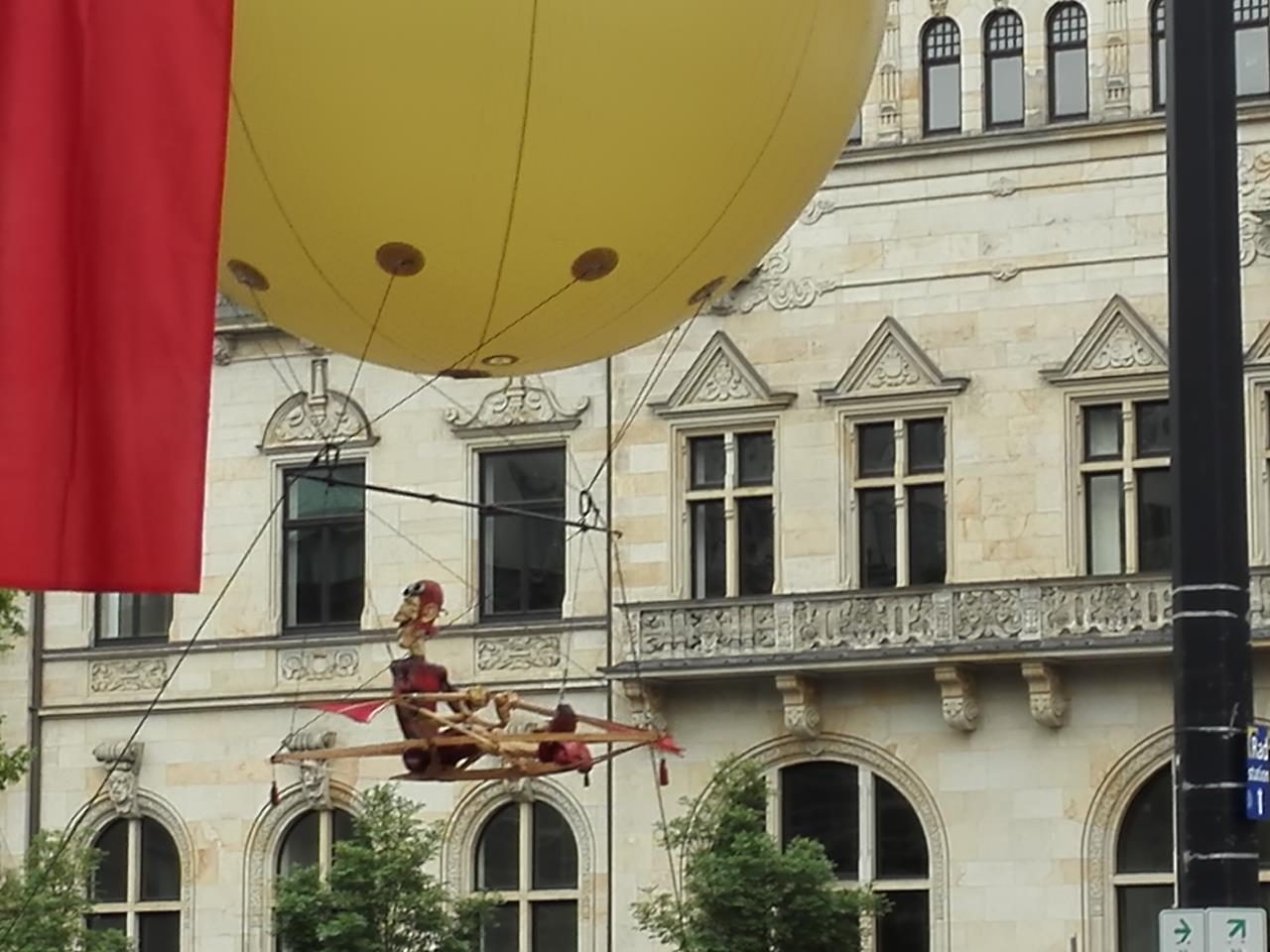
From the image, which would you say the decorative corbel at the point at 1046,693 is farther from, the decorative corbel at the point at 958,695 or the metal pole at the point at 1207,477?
the metal pole at the point at 1207,477

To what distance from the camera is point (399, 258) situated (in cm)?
825

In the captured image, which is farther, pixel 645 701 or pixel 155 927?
pixel 155 927

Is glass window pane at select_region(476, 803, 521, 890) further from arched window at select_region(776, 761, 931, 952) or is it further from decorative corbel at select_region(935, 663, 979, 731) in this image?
decorative corbel at select_region(935, 663, 979, 731)

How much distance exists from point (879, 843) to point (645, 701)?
8.87 ft

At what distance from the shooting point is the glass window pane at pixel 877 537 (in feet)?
106

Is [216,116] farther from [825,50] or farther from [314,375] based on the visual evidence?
[314,375]

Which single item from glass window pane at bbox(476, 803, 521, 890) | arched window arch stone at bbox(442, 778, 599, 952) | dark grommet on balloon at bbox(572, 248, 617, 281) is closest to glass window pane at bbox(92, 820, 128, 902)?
arched window arch stone at bbox(442, 778, 599, 952)

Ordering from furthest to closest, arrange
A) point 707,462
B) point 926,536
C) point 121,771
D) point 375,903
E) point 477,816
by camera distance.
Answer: point 121,771 < point 477,816 < point 707,462 < point 926,536 < point 375,903

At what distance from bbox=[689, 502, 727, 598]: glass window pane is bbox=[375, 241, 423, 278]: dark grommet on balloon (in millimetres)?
24578

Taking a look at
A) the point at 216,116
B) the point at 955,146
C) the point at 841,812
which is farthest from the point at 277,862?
the point at 216,116

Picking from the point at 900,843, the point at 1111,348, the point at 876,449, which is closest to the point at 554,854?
the point at 900,843

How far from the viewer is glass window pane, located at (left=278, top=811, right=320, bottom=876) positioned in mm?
34312

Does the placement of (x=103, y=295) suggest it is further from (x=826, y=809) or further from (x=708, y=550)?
(x=708, y=550)

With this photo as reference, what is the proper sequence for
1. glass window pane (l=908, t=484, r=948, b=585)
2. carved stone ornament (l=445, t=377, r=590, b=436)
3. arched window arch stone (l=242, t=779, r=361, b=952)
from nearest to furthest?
glass window pane (l=908, t=484, r=948, b=585), carved stone ornament (l=445, t=377, r=590, b=436), arched window arch stone (l=242, t=779, r=361, b=952)
